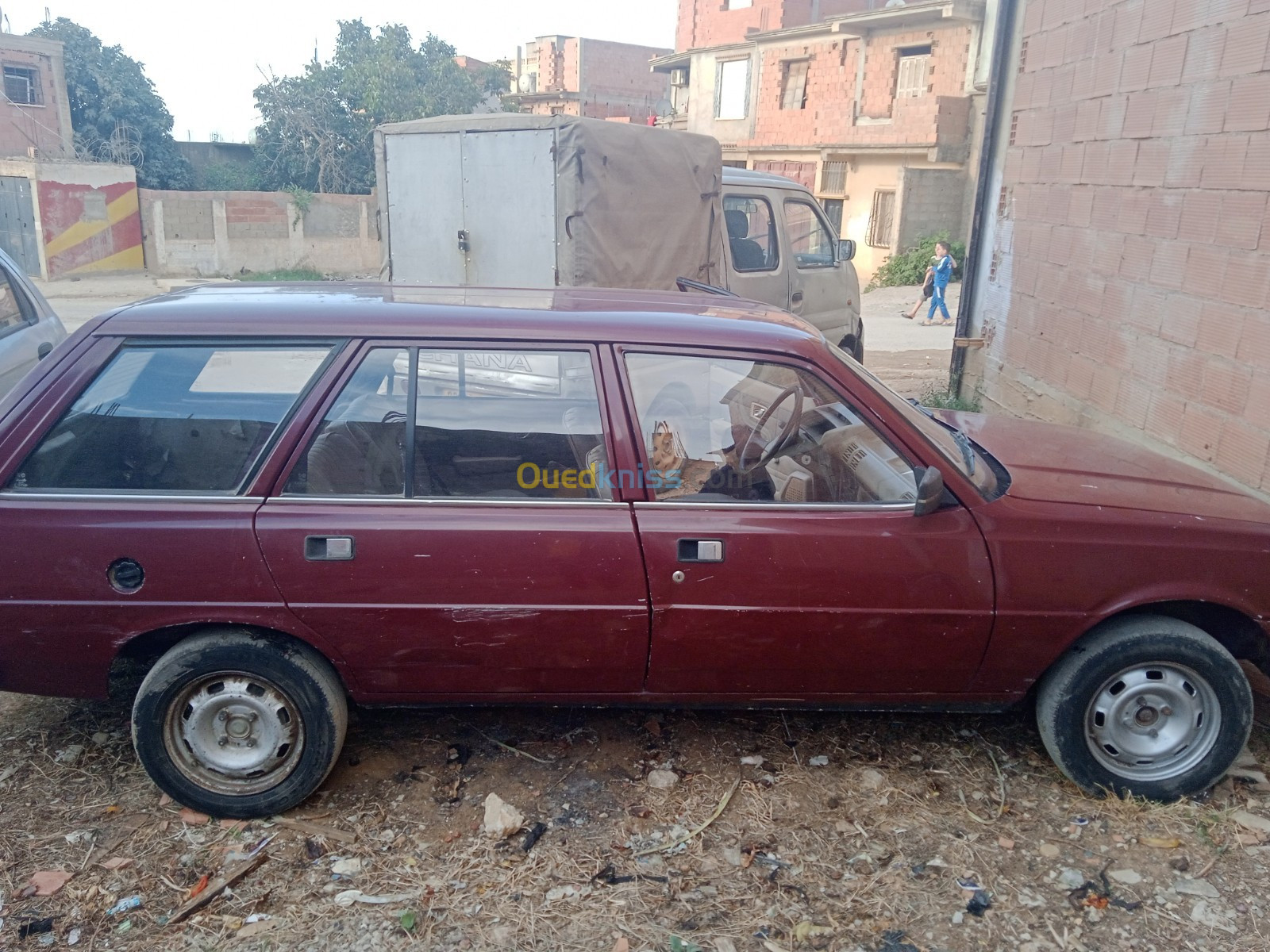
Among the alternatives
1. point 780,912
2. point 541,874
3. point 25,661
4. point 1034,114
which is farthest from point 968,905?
point 1034,114

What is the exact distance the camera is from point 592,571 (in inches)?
Result: 118

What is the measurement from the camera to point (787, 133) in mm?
29312

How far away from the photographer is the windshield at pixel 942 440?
3.19 metres

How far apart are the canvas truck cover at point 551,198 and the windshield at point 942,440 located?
388cm

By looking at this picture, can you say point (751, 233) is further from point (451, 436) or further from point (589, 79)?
point (589, 79)

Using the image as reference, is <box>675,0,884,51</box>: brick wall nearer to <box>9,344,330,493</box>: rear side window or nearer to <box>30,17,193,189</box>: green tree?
<box>30,17,193,189</box>: green tree

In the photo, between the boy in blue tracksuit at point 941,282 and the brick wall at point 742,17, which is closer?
the boy in blue tracksuit at point 941,282

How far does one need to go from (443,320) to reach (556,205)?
13.9 ft

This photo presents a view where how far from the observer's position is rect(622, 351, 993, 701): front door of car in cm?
302

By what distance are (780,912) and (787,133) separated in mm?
29178

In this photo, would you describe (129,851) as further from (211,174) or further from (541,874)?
(211,174)

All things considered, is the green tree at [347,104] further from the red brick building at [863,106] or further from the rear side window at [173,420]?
the rear side window at [173,420]

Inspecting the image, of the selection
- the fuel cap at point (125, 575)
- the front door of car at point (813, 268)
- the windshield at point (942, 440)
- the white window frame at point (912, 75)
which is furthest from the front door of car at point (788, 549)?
the white window frame at point (912, 75)

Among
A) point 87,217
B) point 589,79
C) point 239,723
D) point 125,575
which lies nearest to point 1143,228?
point 239,723
